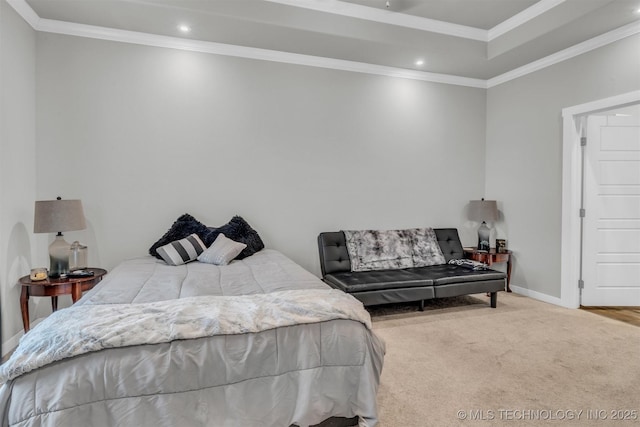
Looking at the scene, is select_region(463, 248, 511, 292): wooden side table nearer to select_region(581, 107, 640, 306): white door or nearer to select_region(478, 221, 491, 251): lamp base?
select_region(478, 221, 491, 251): lamp base

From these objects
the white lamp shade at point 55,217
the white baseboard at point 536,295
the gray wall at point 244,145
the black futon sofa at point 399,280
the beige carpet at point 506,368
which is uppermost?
the gray wall at point 244,145

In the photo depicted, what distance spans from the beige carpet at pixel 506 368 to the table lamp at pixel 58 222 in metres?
2.70

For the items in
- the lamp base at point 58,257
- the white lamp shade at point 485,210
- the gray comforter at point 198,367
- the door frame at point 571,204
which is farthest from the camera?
the white lamp shade at point 485,210

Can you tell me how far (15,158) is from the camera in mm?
3080

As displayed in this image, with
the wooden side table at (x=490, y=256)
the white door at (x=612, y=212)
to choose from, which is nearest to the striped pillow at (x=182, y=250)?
the wooden side table at (x=490, y=256)

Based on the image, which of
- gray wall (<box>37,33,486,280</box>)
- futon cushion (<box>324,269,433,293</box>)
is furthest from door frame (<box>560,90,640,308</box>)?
futon cushion (<box>324,269,433,293</box>)

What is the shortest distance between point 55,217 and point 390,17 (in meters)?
3.68

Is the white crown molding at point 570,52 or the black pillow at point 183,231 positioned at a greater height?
the white crown molding at point 570,52

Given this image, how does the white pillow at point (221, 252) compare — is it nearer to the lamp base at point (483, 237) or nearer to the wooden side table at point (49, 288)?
the wooden side table at point (49, 288)

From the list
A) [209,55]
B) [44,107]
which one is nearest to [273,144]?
[209,55]

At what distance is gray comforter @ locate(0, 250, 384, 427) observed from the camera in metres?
1.53

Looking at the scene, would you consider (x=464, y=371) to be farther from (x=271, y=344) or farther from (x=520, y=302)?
(x=520, y=302)

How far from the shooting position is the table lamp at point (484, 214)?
15.5 feet

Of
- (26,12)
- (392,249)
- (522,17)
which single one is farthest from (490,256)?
(26,12)
